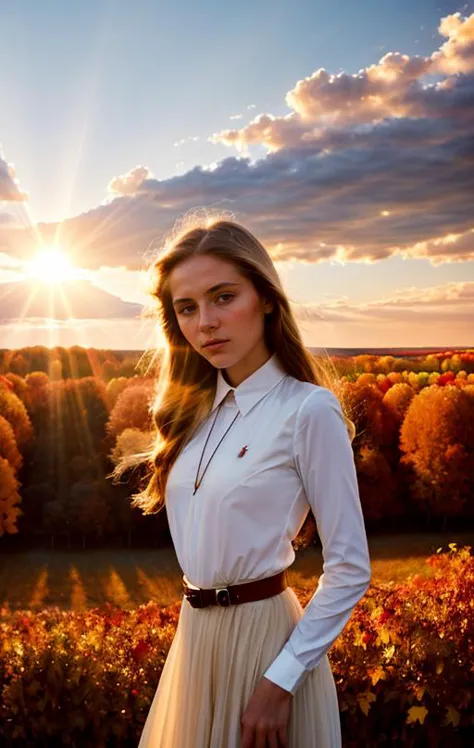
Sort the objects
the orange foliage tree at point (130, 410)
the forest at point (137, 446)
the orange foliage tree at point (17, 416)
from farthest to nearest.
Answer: the orange foliage tree at point (17, 416) < the orange foliage tree at point (130, 410) < the forest at point (137, 446)

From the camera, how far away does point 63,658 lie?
394 cm

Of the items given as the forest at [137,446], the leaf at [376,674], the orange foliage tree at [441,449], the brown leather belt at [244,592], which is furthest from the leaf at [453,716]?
the orange foliage tree at [441,449]

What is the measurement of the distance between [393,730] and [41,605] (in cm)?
1162

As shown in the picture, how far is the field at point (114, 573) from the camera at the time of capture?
44.2 ft

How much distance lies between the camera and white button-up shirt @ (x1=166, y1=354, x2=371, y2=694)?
1775 millimetres

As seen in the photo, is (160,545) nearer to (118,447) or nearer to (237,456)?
(118,447)

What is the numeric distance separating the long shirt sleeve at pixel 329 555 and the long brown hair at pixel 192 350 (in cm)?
35

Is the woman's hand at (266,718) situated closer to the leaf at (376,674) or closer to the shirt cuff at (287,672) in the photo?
the shirt cuff at (287,672)

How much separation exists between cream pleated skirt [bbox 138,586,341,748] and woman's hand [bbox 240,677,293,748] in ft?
0.39

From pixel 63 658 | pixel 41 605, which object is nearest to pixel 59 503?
pixel 41 605

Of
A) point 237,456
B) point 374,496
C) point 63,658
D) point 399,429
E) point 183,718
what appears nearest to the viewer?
point 237,456

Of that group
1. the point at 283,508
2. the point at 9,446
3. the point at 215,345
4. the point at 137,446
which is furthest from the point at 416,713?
the point at 9,446

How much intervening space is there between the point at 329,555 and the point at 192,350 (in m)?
0.91

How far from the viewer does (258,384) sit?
6.80 feet
